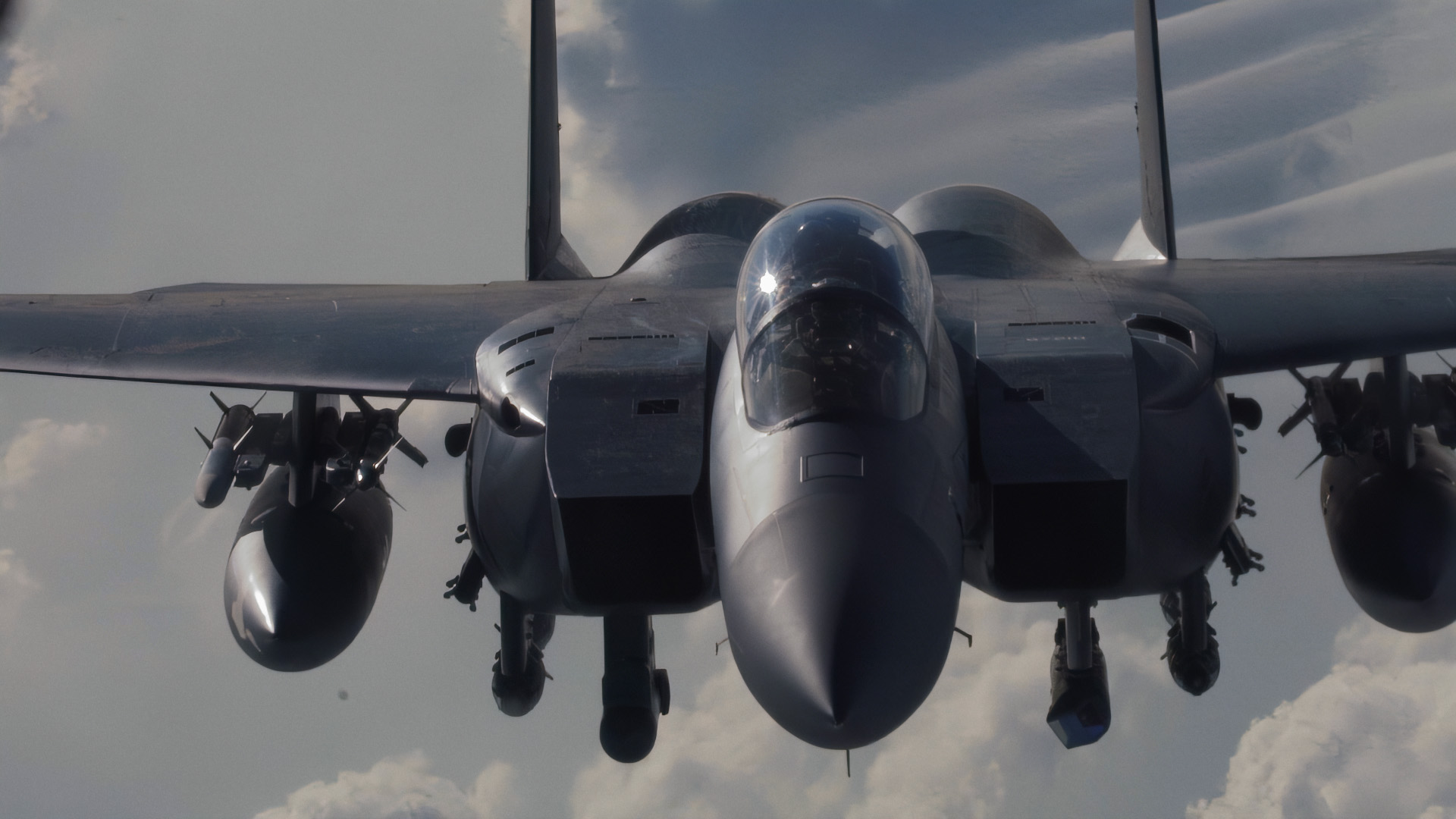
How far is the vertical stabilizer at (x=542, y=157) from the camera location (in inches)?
598

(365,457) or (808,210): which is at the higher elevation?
(808,210)

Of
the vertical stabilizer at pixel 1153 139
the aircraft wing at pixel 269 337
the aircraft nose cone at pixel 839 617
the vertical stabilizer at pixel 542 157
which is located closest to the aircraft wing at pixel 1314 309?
the vertical stabilizer at pixel 1153 139

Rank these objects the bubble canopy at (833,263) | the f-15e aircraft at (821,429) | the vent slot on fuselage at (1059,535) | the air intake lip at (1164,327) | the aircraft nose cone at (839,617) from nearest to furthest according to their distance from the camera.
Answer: the aircraft nose cone at (839,617), the f-15e aircraft at (821,429), the bubble canopy at (833,263), the vent slot on fuselage at (1059,535), the air intake lip at (1164,327)

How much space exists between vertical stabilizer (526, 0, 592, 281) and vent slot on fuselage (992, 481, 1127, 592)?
8018mm

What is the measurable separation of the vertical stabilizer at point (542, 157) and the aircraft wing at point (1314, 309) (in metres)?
7.14

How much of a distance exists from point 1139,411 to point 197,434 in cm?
931

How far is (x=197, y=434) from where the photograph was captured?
12383 millimetres

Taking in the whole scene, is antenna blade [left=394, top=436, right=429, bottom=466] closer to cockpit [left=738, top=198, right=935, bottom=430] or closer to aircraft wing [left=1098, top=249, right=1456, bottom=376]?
cockpit [left=738, top=198, right=935, bottom=430]

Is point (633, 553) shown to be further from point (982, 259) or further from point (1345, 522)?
point (1345, 522)

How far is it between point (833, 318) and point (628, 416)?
6.55 ft

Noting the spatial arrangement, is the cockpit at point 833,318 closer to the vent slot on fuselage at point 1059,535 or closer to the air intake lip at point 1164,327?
the vent slot on fuselage at point 1059,535

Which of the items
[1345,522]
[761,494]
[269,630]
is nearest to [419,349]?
[269,630]

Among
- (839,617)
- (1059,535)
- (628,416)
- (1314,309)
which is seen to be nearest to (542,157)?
(628,416)

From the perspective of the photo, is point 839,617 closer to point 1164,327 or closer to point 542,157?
point 1164,327
